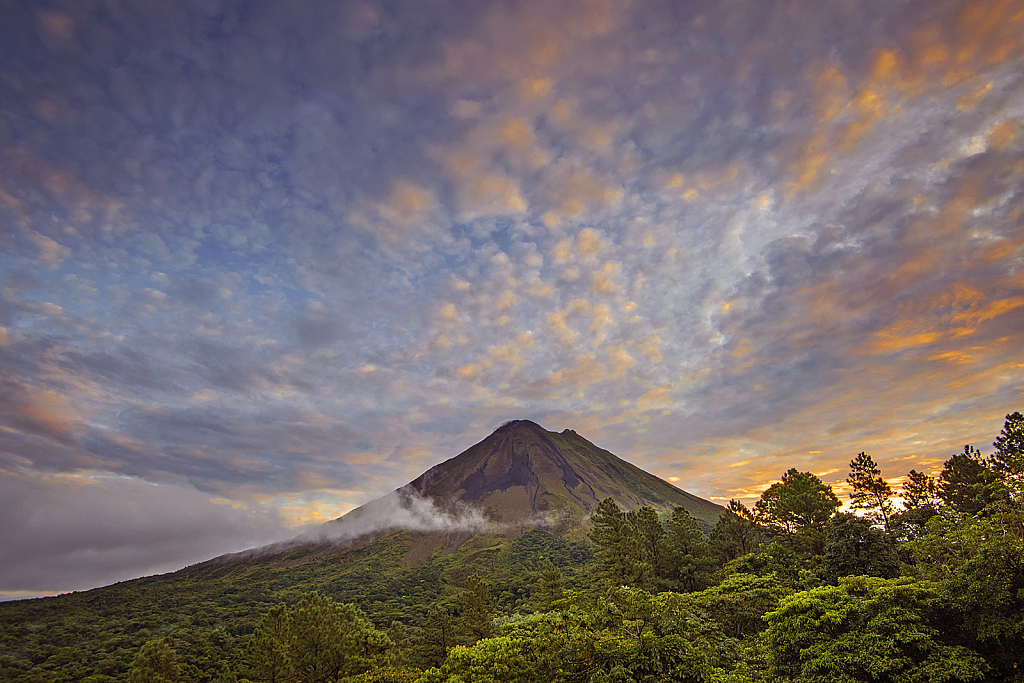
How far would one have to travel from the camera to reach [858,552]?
27.7m

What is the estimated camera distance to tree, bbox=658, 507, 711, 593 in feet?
128

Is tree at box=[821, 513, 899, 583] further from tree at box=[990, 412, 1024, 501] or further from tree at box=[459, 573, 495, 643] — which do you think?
tree at box=[459, 573, 495, 643]

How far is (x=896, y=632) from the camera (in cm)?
1606

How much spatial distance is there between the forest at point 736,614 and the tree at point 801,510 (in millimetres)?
165

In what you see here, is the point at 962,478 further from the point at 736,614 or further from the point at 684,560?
the point at 736,614

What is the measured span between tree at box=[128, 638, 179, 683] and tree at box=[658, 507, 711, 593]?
45109mm

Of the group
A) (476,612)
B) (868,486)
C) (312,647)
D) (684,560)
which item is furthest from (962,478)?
(312,647)

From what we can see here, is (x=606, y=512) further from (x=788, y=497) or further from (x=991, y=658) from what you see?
(x=991, y=658)

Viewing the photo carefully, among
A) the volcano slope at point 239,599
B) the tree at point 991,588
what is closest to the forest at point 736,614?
the tree at point 991,588

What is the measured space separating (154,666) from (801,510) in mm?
59324

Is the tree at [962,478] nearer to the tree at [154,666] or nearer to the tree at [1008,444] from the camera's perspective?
the tree at [1008,444]

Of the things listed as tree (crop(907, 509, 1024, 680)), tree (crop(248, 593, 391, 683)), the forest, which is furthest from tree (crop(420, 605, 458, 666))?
tree (crop(907, 509, 1024, 680))

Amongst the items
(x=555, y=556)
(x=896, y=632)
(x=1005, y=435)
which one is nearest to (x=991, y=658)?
(x=896, y=632)

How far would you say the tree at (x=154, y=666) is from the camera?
3775 centimetres
